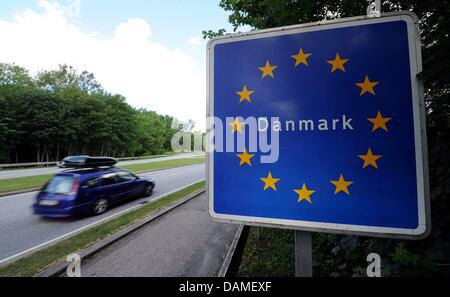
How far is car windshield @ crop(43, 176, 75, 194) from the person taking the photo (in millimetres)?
7324

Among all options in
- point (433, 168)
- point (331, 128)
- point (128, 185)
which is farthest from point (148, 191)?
point (331, 128)

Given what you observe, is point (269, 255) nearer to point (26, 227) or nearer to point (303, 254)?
point (303, 254)

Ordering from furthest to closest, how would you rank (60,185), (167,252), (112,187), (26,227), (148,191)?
(148,191) → (112,187) → (60,185) → (26,227) → (167,252)

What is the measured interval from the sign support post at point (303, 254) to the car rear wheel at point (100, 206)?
329 inches

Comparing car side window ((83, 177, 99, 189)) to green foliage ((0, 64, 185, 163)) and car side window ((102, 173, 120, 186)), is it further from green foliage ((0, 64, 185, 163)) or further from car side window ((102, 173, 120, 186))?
green foliage ((0, 64, 185, 163))

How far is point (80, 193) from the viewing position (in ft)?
24.3

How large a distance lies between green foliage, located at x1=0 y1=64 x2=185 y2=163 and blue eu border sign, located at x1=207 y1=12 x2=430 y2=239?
4280 centimetres

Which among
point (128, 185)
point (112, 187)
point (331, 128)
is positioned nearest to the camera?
point (331, 128)

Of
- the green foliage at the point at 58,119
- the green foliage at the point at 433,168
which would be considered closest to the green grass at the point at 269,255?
the green foliage at the point at 433,168

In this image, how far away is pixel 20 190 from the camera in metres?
11.5

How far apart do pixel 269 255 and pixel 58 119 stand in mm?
44781

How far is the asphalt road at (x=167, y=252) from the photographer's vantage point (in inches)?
158
